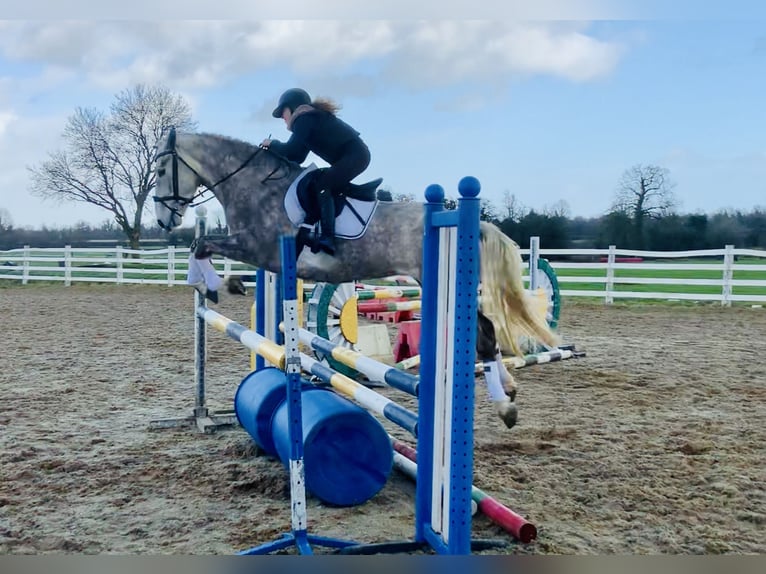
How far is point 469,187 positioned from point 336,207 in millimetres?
981

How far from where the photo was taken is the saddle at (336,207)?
108 inches

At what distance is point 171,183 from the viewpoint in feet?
9.30

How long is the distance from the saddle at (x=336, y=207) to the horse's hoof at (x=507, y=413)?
0.93 m

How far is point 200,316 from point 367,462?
1511mm

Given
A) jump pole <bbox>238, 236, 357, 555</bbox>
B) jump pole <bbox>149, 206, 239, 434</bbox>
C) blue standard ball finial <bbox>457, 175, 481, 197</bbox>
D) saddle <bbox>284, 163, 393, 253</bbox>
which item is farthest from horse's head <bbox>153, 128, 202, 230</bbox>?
blue standard ball finial <bbox>457, 175, 481, 197</bbox>

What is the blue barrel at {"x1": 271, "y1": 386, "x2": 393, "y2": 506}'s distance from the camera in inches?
98.7

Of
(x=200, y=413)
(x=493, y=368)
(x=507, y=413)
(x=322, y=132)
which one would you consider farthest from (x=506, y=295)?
(x=200, y=413)

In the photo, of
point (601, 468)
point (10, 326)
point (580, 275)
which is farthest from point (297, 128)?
point (580, 275)

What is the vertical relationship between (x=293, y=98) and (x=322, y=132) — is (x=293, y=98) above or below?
above

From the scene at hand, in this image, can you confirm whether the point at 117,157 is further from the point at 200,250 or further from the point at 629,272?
the point at 629,272

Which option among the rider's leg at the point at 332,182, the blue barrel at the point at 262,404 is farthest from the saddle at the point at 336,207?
the blue barrel at the point at 262,404

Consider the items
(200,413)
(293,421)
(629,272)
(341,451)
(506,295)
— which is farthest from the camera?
(629,272)

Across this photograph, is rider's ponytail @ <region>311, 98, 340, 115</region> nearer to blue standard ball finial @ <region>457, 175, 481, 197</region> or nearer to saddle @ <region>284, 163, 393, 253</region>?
saddle @ <region>284, 163, 393, 253</region>

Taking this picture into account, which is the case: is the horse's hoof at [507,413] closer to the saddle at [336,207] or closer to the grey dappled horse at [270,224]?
the grey dappled horse at [270,224]
